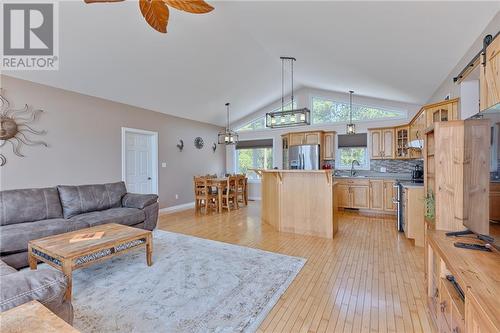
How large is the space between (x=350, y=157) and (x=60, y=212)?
6.41 meters

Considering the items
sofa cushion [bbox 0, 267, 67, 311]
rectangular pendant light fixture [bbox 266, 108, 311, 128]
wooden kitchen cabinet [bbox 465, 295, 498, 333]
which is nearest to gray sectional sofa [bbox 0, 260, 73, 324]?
sofa cushion [bbox 0, 267, 67, 311]

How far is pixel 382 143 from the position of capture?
6.00 metres

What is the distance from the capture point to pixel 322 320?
1.91 meters

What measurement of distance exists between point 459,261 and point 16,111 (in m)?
5.58

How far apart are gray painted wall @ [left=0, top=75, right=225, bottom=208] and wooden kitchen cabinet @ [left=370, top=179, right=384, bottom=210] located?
4956 mm

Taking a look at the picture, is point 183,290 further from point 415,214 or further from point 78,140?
point 78,140

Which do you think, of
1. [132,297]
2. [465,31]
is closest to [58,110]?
[132,297]

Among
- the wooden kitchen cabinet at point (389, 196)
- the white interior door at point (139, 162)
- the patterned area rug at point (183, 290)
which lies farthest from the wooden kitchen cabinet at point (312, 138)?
the patterned area rug at point (183, 290)

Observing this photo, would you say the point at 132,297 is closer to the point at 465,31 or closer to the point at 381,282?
the point at 381,282

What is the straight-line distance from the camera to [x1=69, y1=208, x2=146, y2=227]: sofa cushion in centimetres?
343

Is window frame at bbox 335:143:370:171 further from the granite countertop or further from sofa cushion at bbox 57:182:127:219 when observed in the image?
sofa cushion at bbox 57:182:127:219

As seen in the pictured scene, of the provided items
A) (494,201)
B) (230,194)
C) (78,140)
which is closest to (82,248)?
(78,140)

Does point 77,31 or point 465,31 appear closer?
point 465,31

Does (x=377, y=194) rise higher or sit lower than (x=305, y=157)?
lower
